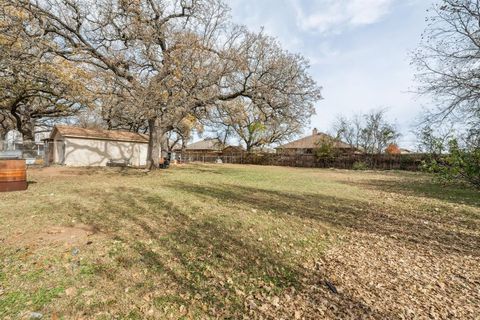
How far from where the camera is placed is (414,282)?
3.14 metres

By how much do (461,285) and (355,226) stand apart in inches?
89.7

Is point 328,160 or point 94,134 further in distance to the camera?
point 328,160

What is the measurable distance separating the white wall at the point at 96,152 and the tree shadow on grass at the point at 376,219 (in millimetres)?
15858

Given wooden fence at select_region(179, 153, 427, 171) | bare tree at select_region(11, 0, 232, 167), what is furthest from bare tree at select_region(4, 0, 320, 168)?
wooden fence at select_region(179, 153, 427, 171)

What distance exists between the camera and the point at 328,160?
3050 centimetres

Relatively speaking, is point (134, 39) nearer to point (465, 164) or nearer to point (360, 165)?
point (465, 164)

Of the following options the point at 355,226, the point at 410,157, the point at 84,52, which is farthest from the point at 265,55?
the point at 410,157

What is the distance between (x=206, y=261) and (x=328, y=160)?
95.9 ft

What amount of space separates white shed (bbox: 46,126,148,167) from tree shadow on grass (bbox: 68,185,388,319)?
55.6 ft

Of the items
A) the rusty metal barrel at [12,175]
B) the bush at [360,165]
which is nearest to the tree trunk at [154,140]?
the rusty metal barrel at [12,175]

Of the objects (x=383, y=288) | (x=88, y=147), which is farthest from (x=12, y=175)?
(x=88, y=147)

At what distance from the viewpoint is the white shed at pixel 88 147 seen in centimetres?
A: 1940

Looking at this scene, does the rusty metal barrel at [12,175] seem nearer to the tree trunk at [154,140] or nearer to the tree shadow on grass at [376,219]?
the tree shadow on grass at [376,219]

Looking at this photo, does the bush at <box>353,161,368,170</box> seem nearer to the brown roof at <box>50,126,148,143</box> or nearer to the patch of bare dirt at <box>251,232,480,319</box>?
the brown roof at <box>50,126,148,143</box>
